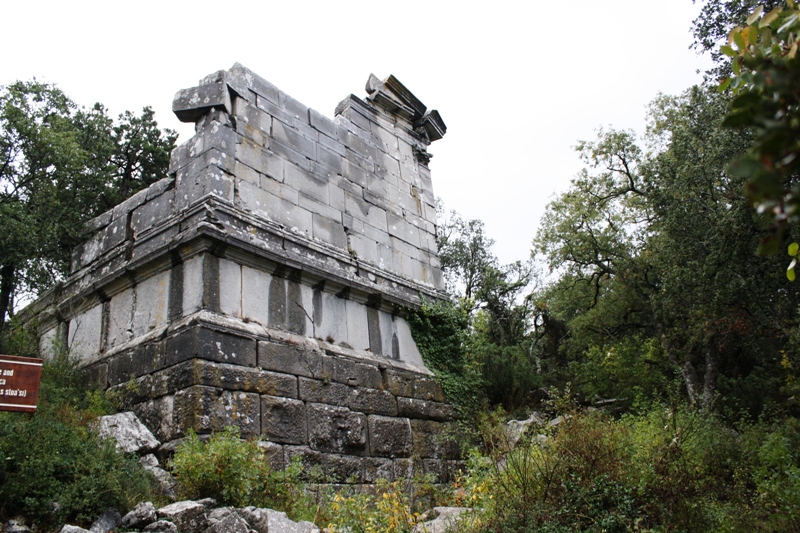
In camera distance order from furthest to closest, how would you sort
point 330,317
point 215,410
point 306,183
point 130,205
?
point 306,183
point 130,205
point 330,317
point 215,410

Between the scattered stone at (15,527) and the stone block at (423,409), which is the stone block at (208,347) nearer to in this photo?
the scattered stone at (15,527)

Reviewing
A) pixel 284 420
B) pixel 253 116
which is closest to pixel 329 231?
pixel 253 116

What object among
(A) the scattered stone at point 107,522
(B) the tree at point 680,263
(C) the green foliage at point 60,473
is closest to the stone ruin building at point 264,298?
(C) the green foliage at point 60,473

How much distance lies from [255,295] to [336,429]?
1.72m

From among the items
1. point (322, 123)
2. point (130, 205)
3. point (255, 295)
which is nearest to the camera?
point (255, 295)

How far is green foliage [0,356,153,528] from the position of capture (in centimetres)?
417

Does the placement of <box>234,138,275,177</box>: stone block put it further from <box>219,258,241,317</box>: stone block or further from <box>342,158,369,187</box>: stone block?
<box>342,158,369,187</box>: stone block

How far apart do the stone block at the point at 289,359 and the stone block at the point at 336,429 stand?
388mm

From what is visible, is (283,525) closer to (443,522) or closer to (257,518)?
(257,518)

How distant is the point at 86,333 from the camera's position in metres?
7.50

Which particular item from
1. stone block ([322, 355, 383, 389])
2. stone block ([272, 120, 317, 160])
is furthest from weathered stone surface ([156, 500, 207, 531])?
stone block ([272, 120, 317, 160])

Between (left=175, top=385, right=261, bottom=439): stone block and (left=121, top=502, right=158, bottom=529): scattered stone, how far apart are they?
1149 millimetres

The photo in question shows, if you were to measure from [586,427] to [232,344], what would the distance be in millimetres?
3582

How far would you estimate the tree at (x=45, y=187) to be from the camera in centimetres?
823
